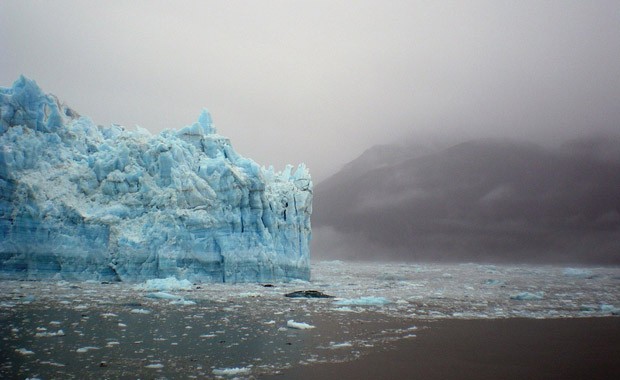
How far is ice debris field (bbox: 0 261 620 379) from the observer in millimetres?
7375

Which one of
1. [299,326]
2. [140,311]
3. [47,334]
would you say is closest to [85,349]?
[47,334]

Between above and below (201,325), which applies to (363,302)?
above

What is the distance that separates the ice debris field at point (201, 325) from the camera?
738cm

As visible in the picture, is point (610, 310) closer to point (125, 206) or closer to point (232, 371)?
point (232, 371)

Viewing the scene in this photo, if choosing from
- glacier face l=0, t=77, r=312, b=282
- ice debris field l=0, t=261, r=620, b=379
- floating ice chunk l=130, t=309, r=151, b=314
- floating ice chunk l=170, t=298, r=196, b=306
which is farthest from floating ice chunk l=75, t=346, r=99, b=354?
glacier face l=0, t=77, r=312, b=282

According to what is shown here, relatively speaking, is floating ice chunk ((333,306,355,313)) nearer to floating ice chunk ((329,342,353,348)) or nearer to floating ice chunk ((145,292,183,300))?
floating ice chunk ((329,342,353,348))

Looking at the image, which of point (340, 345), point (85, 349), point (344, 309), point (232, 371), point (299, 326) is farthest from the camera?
point (344, 309)

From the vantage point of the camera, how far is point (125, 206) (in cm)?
2412

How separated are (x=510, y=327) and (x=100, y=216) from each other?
2051cm

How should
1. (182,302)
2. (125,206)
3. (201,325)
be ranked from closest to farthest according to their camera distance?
1. (201,325)
2. (182,302)
3. (125,206)

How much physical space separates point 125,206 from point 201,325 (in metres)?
15.2

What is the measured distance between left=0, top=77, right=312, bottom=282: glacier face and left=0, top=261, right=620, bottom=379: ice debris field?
3.00m

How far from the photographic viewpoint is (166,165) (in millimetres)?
24875

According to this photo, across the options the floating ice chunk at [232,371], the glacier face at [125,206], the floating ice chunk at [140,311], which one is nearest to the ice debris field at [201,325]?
the floating ice chunk at [232,371]
